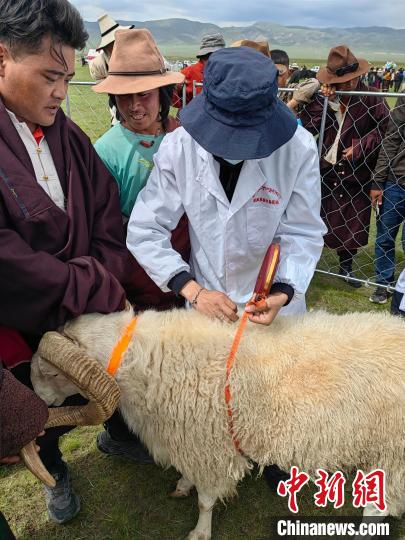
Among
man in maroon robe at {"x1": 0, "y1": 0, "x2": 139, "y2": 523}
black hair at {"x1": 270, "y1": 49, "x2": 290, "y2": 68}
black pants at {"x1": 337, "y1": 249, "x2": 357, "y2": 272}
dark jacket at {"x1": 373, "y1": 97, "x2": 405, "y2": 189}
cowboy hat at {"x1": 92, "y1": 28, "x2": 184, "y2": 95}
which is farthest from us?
black hair at {"x1": 270, "y1": 49, "x2": 290, "y2": 68}

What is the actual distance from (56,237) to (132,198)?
2.20ft

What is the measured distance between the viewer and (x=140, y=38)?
2.29 m

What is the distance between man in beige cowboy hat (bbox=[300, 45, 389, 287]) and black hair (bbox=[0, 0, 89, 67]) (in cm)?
347

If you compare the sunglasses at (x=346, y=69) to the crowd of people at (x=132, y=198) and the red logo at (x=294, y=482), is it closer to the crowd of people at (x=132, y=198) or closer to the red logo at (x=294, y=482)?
the crowd of people at (x=132, y=198)

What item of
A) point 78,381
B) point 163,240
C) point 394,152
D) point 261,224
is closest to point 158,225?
point 163,240

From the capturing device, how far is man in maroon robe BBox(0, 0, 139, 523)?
57.1 inches

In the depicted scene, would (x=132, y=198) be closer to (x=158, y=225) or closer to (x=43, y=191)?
(x=158, y=225)

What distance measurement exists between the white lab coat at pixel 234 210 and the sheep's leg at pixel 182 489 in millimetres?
1300

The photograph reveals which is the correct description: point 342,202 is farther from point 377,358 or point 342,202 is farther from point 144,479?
point 144,479

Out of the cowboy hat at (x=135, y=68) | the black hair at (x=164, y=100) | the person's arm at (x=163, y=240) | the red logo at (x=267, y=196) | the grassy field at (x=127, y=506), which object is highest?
the cowboy hat at (x=135, y=68)

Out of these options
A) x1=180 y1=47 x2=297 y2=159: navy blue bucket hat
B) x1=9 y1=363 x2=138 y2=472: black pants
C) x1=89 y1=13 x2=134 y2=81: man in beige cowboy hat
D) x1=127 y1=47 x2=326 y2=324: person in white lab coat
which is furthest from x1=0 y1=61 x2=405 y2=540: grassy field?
x1=89 y1=13 x2=134 y2=81: man in beige cowboy hat

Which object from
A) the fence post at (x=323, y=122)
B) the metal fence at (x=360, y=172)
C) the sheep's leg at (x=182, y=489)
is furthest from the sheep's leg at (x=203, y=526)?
the fence post at (x=323, y=122)

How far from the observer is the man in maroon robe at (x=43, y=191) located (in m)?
1.45

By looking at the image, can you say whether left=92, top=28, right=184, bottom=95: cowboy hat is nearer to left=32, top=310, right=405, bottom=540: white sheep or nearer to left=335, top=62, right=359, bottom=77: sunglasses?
left=32, top=310, right=405, bottom=540: white sheep
